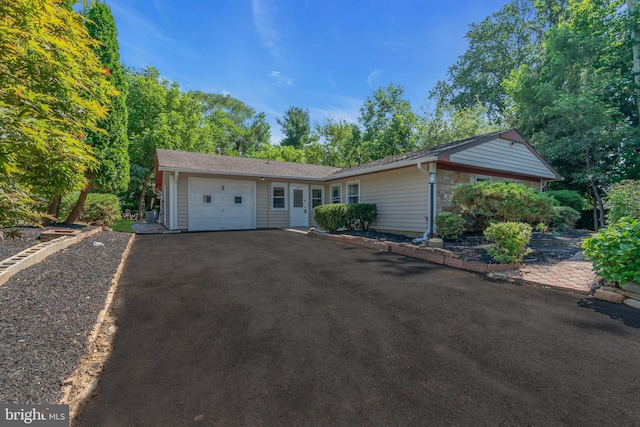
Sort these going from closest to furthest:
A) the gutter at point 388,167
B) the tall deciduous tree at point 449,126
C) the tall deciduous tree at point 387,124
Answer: the gutter at point 388,167
the tall deciduous tree at point 449,126
the tall deciduous tree at point 387,124

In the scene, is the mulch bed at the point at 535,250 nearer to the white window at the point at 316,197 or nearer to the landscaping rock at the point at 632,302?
the landscaping rock at the point at 632,302

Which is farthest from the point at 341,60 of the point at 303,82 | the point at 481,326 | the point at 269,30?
the point at 481,326

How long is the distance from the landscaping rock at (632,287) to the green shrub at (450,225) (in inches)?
156

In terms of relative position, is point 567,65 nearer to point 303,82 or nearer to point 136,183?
point 303,82

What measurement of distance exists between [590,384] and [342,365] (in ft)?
5.96

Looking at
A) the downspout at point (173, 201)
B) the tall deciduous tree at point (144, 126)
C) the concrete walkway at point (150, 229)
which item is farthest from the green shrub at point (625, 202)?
the tall deciduous tree at point (144, 126)

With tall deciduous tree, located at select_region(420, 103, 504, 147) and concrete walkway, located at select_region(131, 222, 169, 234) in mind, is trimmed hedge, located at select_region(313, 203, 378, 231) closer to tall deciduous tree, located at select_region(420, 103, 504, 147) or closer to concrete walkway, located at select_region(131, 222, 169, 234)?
concrete walkway, located at select_region(131, 222, 169, 234)

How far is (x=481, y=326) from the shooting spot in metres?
3.04

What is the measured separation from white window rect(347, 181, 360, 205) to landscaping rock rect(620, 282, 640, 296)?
896cm

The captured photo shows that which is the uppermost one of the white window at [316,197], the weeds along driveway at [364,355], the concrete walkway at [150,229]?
the white window at [316,197]

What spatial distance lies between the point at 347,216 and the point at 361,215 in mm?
620

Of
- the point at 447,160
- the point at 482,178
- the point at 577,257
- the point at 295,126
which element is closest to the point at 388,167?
the point at 447,160

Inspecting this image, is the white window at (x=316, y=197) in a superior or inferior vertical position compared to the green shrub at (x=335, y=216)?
superior

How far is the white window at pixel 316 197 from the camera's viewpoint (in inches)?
579
